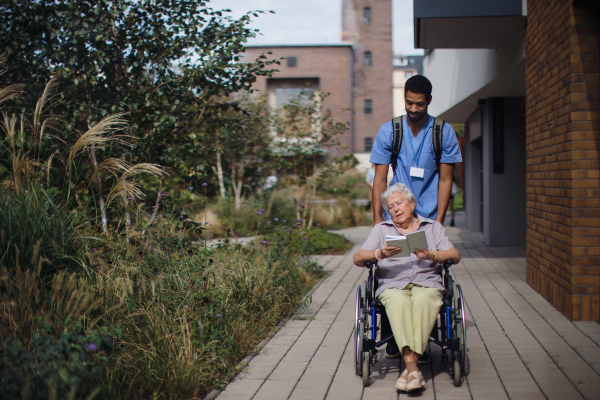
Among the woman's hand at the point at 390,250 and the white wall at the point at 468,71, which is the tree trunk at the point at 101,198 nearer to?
the woman's hand at the point at 390,250

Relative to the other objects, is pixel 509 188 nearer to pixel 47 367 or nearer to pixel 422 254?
pixel 422 254

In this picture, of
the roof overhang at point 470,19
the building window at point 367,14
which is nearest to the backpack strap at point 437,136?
the roof overhang at point 470,19

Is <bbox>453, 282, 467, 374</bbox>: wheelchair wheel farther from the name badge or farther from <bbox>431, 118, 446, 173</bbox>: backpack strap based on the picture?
<bbox>431, 118, 446, 173</bbox>: backpack strap

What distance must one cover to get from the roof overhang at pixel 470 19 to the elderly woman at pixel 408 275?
3.96m

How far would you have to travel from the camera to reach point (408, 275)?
4160 millimetres

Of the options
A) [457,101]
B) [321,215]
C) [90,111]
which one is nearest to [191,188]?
[90,111]

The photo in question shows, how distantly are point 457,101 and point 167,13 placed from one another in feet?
25.4

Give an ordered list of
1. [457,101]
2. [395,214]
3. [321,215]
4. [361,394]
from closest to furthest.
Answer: [361,394] → [395,214] → [457,101] → [321,215]

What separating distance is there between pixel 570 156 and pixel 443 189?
175 cm

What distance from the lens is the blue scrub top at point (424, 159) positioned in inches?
177

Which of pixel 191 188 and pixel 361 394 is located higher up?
pixel 191 188

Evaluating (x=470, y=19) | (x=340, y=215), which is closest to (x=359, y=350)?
(x=470, y=19)

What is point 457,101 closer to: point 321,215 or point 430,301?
point 321,215

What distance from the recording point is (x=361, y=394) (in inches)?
151
